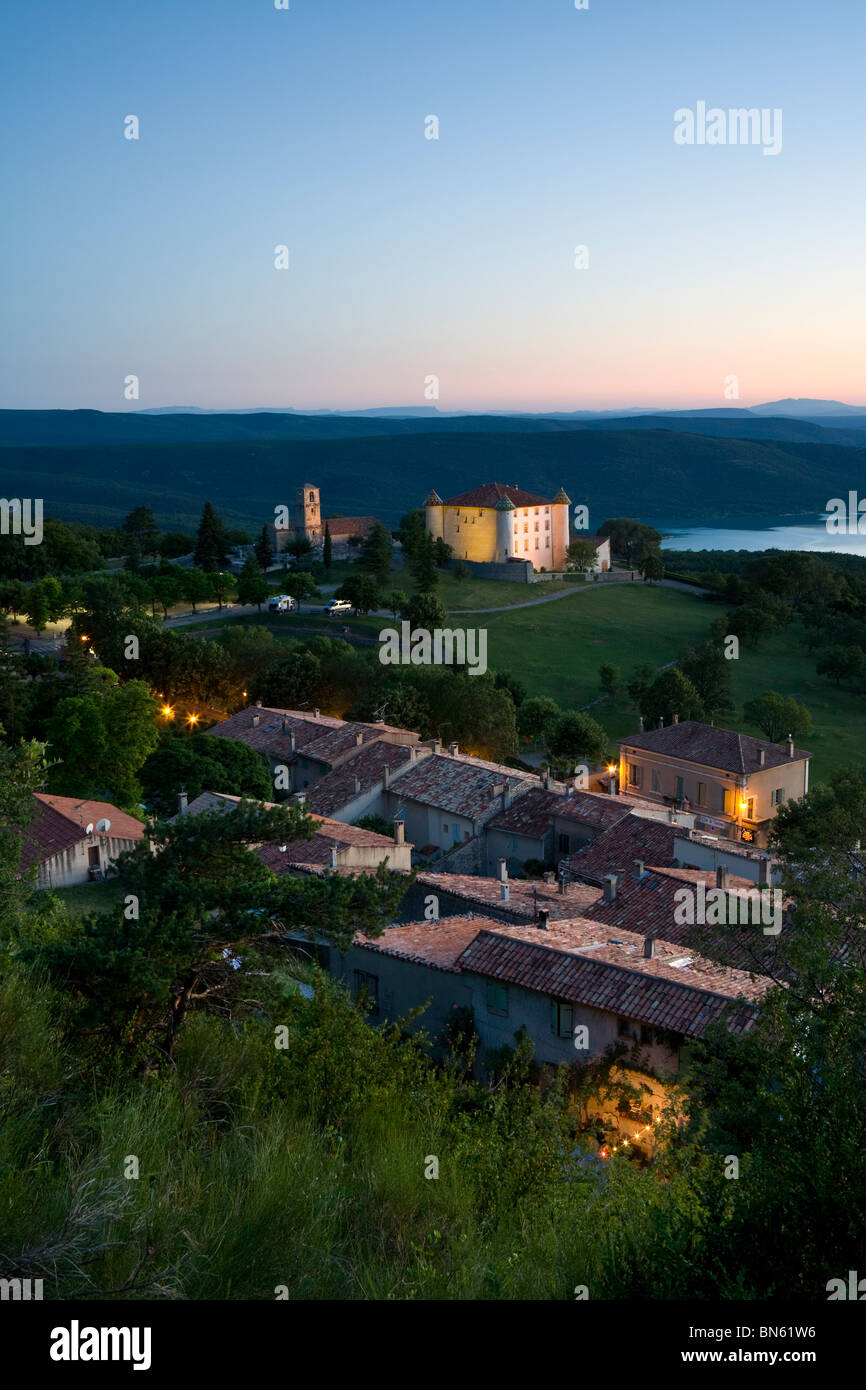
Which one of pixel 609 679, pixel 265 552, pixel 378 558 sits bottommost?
pixel 609 679

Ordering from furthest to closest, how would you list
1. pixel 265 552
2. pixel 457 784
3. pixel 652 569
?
1. pixel 652 569
2. pixel 265 552
3. pixel 457 784

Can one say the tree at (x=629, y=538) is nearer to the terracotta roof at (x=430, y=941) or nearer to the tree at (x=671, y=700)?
the tree at (x=671, y=700)

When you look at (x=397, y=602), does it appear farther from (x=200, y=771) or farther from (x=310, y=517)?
(x=200, y=771)

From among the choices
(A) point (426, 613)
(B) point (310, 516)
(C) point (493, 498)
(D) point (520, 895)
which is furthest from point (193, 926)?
(B) point (310, 516)

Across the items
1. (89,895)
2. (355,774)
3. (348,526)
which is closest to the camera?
(89,895)

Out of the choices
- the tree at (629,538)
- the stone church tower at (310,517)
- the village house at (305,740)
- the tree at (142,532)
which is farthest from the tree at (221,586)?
the tree at (629,538)

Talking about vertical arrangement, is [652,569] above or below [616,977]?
above
